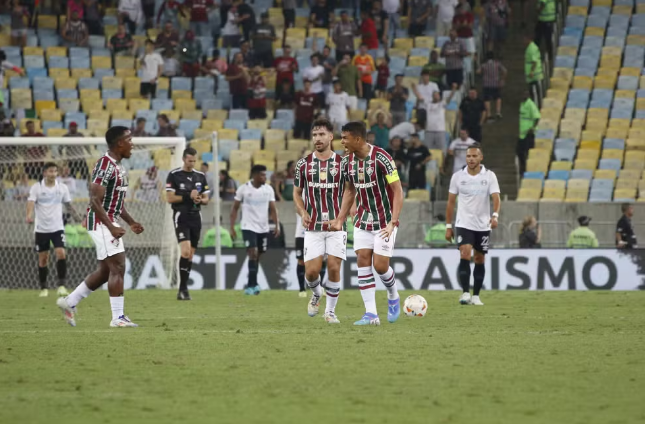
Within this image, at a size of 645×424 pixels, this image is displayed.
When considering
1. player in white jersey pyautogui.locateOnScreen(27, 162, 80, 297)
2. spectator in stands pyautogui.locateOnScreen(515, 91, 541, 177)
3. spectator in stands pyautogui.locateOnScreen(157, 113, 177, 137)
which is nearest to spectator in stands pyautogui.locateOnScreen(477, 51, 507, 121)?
spectator in stands pyautogui.locateOnScreen(515, 91, 541, 177)

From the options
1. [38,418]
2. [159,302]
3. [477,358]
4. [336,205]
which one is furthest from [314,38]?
[38,418]

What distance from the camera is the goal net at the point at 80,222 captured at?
24.3 metres

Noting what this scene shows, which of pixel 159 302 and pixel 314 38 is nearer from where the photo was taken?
pixel 159 302

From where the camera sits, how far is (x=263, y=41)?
3194 cm

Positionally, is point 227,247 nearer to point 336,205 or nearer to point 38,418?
point 336,205

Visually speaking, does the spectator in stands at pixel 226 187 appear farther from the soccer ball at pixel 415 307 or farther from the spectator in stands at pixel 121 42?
the soccer ball at pixel 415 307

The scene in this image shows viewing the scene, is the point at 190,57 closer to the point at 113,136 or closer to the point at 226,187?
the point at 226,187

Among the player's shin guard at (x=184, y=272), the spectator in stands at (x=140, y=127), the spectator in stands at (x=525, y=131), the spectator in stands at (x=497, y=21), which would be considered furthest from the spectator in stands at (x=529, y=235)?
the spectator in stands at (x=497, y=21)

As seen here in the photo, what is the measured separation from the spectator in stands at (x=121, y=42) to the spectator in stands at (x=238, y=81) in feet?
12.3

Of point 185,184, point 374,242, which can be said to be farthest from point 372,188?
point 185,184

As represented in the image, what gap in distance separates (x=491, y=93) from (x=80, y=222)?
12.1 m

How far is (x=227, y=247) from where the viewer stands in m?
24.8

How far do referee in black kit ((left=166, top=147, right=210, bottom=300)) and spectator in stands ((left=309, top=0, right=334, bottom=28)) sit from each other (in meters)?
15.3

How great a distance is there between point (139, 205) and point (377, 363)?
16246 millimetres
